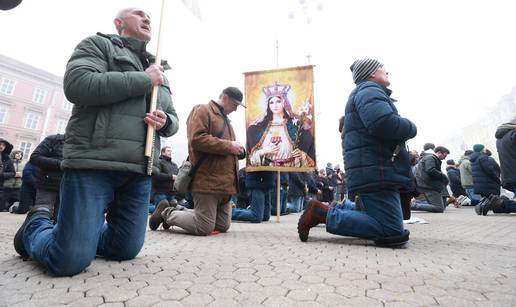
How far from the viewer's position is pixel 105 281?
5.79 feet

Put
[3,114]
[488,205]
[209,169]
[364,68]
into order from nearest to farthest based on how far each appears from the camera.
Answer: [364,68] → [209,169] → [488,205] → [3,114]

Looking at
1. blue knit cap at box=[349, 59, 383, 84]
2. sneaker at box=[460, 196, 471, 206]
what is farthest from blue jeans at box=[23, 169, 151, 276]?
sneaker at box=[460, 196, 471, 206]

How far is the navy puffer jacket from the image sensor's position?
297 cm

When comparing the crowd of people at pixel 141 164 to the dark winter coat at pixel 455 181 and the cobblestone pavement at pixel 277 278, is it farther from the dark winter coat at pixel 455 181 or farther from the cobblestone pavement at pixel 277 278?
the dark winter coat at pixel 455 181

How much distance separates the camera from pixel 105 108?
1.99 meters

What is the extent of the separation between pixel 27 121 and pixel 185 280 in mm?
47256

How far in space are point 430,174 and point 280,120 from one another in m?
5.03

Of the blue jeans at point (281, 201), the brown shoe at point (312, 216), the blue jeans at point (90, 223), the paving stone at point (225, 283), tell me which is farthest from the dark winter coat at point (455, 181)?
the blue jeans at point (90, 223)

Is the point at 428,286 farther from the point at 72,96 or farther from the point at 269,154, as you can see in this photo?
the point at 269,154

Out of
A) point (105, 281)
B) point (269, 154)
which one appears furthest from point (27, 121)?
point (105, 281)

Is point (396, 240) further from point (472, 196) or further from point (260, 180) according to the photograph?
point (472, 196)

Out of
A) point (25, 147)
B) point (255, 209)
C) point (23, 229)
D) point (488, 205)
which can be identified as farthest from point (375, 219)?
point (25, 147)

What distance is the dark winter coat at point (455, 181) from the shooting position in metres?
12.5

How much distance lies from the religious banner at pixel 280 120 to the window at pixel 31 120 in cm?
4356
